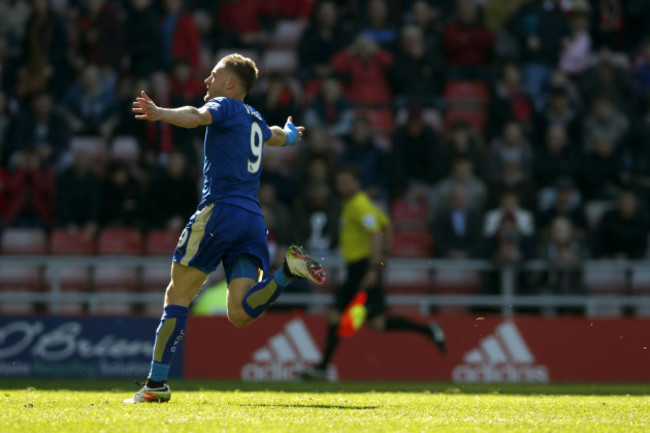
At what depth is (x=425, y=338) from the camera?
14.1 meters

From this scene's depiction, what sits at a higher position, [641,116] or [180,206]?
[641,116]

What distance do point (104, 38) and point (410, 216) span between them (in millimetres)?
5874

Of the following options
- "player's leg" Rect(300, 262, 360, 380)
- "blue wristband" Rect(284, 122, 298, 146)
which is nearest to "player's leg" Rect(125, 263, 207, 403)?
"blue wristband" Rect(284, 122, 298, 146)

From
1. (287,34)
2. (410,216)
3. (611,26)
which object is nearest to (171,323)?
(410,216)

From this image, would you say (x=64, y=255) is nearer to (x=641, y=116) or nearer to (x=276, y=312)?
(x=276, y=312)

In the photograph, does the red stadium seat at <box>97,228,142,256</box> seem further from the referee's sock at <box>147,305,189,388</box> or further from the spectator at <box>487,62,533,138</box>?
the referee's sock at <box>147,305,189,388</box>

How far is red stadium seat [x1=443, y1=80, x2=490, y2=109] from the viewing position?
17109 mm

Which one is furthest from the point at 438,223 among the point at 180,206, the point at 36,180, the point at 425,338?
the point at 36,180

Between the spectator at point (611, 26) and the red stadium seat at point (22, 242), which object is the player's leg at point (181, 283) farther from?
the spectator at point (611, 26)

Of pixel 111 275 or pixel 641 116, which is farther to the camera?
pixel 641 116

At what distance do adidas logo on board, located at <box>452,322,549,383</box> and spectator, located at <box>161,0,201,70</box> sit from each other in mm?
6581

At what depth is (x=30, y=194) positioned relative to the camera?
15.1 metres

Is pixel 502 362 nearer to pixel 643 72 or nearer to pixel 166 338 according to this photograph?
pixel 643 72

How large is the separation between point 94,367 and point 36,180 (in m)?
2.94
